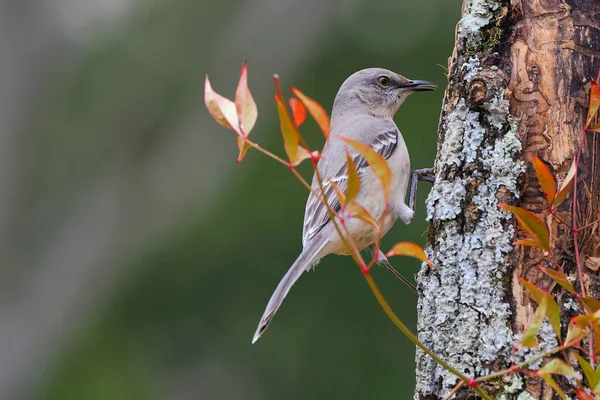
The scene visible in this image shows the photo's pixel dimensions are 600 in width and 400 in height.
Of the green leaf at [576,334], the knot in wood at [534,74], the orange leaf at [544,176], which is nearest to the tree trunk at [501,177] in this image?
the knot in wood at [534,74]

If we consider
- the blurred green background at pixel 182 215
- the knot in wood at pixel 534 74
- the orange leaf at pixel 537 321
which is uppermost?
the knot in wood at pixel 534 74

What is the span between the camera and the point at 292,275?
4.60 meters

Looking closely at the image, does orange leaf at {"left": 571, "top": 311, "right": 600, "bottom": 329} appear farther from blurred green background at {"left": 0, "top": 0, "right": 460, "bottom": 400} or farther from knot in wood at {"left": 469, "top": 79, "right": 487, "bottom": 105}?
blurred green background at {"left": 0, "top": 0, "right": 460, "bottom": 400}

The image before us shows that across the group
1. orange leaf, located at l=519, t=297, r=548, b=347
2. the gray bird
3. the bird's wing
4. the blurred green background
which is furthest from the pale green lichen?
the blurred green background

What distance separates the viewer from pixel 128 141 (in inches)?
382

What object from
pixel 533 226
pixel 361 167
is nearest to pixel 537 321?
pixel 533 226

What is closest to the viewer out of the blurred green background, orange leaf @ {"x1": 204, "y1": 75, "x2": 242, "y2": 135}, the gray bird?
orange leaf @ {"x1": 204, "y1": 75, "x2": 242, "y2": 135}

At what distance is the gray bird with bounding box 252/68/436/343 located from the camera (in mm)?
4957

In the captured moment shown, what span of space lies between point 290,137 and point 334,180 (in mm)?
2975

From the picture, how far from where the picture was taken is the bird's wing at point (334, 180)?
514 cm

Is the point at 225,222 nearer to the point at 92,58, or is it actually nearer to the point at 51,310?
the point at 51,310

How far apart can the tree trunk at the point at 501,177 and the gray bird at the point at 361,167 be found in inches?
28.2

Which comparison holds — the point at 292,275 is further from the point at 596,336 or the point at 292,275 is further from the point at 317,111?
the point at 317,111

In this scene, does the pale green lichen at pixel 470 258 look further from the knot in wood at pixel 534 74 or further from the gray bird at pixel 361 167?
the gray bird at pixel 361 167
